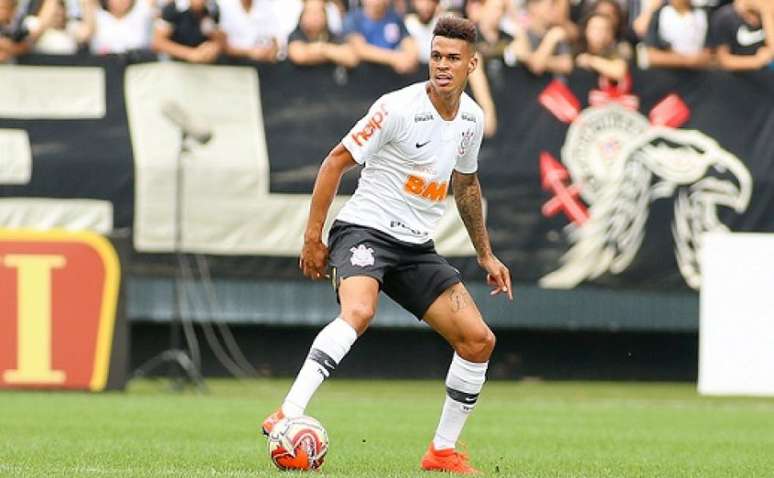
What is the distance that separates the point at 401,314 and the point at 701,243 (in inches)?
135

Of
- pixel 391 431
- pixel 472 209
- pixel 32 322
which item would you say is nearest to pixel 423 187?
pixel 472 209

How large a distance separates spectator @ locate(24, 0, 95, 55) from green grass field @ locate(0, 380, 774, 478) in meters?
3.77

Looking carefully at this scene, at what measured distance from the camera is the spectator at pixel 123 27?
19078 mm

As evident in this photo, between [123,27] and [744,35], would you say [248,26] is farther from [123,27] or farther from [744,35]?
[744,35]

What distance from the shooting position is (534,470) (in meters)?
9.15

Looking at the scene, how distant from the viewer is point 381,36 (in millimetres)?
19141

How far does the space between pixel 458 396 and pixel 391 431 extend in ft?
11.5

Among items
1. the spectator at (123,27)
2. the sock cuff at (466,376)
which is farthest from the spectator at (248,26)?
the sock cuff at (466,376)

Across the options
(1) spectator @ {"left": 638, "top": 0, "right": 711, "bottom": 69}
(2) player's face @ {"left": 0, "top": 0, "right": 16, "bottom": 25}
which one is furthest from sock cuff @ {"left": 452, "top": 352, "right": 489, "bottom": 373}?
(1) spectator @ {"left": 638, "top": 0, "right": 711, "bottom": 69}

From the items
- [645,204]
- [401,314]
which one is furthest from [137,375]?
[645,204]

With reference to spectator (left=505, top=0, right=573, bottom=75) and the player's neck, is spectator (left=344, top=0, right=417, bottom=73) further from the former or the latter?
the player's neck

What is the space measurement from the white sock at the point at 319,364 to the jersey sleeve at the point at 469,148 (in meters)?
1.24

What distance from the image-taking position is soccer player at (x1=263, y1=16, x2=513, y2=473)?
8578 millimetres

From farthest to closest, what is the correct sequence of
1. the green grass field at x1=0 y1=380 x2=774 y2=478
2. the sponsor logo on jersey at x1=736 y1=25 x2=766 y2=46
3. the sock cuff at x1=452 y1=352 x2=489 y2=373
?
the sponsor logo on jersey at x1=736 y1=25 x2=766 y2=46, the green grass field at x1=0 y1=380 x2=774 y2=478, the sock cuff at x1=452 y1=352 x2=489 y2=373
